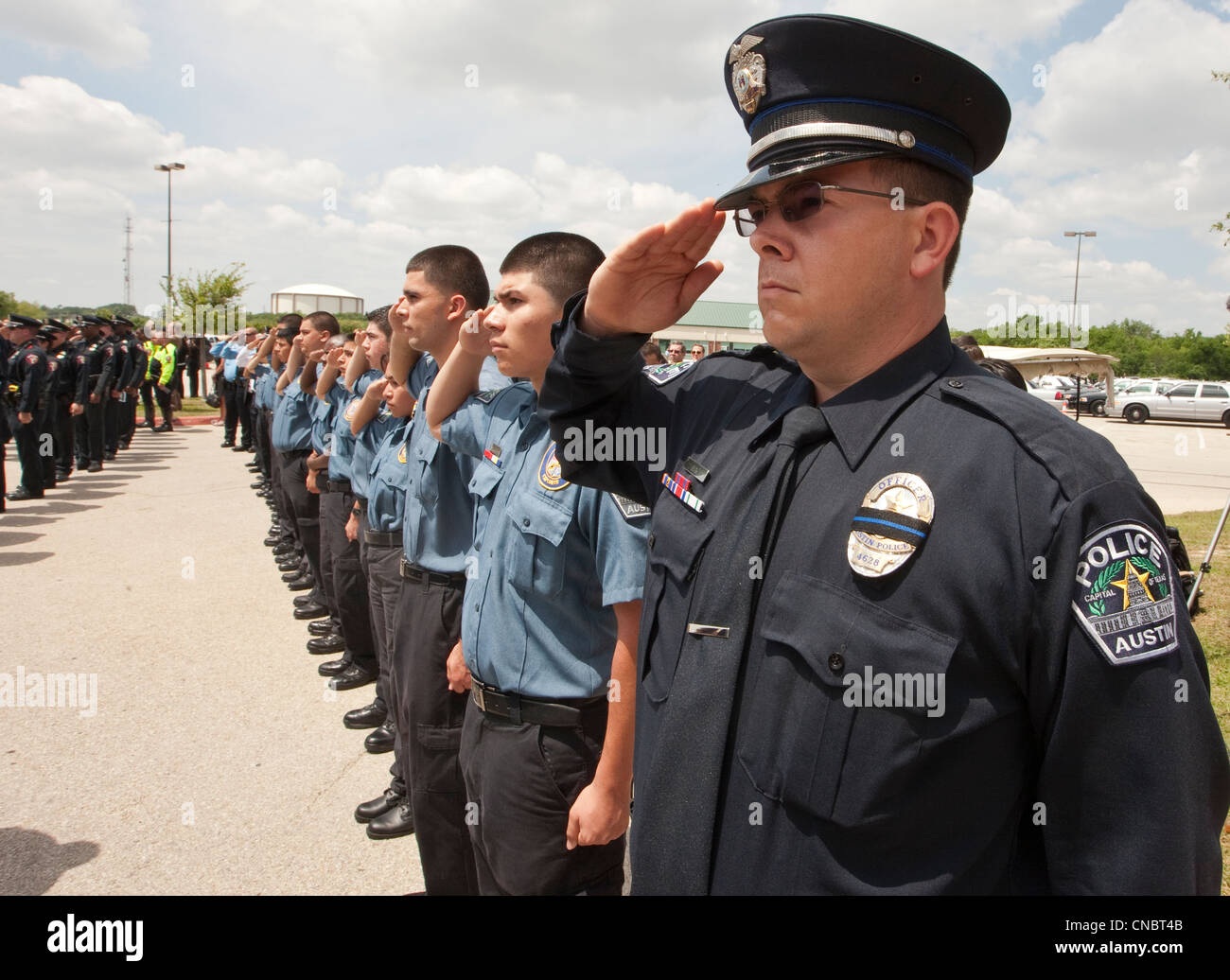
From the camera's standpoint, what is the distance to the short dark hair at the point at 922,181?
4.38 ft

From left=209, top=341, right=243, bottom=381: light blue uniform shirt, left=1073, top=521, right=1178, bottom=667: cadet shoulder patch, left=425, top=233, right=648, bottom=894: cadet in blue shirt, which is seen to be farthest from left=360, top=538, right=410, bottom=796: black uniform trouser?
left=209, top=341, right=243, bottom=381: light blue uniform shirt

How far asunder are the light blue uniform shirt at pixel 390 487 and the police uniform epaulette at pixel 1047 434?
132 inches

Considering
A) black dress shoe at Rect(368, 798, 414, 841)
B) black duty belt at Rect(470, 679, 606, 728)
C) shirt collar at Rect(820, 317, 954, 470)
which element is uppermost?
shirt collar at Rect(820, 317, 954, 470)

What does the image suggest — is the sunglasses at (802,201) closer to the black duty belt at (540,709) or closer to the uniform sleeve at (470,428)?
the black duty belt at (540,709)

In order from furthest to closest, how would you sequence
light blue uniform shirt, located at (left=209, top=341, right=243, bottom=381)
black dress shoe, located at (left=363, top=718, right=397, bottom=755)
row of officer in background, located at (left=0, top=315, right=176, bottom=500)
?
light blue uniform shirt, located at (left=209, top=341, right=243, bottom=381)
row of officer in background, located at (left=0, top=315, right=176, bottom=500)
black dress shoe, located at (left=363, top=718, right=397, bottom=755)

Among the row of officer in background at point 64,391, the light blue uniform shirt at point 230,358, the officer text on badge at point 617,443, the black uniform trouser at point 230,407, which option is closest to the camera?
the officer text on badge at point 617,443

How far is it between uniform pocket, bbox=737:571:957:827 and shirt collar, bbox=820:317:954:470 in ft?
0.78

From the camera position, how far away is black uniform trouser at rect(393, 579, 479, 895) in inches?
119

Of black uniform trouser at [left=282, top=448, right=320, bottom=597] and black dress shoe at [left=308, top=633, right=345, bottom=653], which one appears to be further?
black uniform trouser at [left=282, top=448, right=320, bottom=597]

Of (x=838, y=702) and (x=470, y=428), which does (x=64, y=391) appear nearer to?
(x=470, y=428)

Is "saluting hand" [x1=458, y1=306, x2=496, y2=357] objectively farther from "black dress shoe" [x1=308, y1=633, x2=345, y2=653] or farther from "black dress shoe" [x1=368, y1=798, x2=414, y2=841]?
"black dress shoe" [x1=308, y1=633, x2=345, y2=653]

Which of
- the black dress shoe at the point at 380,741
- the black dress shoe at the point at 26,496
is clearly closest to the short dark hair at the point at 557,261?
the black dress shoe at the point at 380,741
